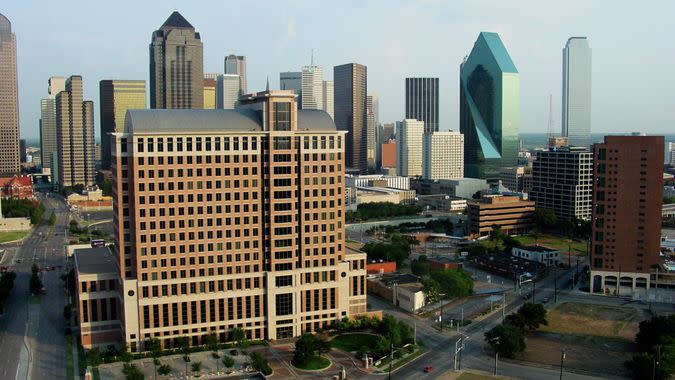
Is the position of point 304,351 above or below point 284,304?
below

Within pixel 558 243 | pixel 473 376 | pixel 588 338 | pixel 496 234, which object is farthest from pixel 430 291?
pixel 558 243

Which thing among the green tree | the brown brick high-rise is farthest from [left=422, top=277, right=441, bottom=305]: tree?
the brown brick high-rise

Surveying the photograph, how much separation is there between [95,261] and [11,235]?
318 feet

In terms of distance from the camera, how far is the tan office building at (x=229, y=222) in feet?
249

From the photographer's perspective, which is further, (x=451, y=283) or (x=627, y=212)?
(x=627, y=212)

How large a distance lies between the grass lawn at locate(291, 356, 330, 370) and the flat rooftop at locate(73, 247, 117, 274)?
25.3 meters

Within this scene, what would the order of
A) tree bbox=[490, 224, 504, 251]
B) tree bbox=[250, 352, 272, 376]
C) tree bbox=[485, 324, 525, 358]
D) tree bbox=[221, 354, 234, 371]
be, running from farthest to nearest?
tree bbox=[490, 224, 504, 251] → tree bbox=[485, 324, 525, 358] → tree bbox=[221, 354, 234, 371] → tree bbox=[250, 352, 272, 376]

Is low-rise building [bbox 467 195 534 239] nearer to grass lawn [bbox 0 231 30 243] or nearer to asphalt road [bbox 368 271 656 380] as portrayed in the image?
asphalt road [bbox 368 271 656 380]

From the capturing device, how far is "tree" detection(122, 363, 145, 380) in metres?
64.6

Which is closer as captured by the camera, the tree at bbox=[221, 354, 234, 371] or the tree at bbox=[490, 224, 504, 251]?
the tree at bbox=[221, 354, 234, 371]

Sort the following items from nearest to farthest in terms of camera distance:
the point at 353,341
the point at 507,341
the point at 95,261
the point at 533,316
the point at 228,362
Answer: the point at 228,362, the point at 507,341, the point at 353,341, the point at 533,316, the point at 95,261

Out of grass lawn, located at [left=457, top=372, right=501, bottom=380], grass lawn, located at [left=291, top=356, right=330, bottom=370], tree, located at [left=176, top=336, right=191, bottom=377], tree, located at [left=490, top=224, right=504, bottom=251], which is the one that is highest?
tree, located at [left=490, top=224, right=504, bottom=251]

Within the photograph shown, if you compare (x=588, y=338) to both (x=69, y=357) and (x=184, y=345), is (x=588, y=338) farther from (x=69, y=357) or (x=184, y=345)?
(x=69, y=357)

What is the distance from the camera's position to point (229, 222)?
7894 centimetres
